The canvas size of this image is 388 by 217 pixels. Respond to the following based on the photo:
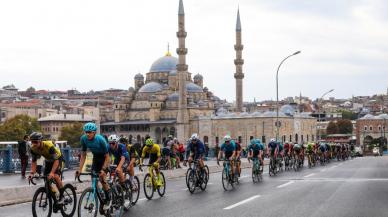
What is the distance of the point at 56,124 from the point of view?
473 feet

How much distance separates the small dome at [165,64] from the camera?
14700 cm

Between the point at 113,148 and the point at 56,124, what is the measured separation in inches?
5250

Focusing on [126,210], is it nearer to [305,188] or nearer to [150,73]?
[305,188]

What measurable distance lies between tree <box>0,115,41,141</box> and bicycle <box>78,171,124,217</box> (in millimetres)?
92478

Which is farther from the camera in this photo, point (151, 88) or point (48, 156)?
point (151, 88)

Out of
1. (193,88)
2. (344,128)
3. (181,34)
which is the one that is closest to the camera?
(181,34)

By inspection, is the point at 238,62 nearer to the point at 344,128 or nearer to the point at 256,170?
the point at 344,128

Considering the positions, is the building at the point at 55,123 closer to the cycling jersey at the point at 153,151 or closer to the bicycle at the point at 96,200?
the cycling jersey at the point at 153,151

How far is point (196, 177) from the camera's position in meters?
18.2

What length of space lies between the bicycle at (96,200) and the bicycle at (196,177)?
5.80 meters

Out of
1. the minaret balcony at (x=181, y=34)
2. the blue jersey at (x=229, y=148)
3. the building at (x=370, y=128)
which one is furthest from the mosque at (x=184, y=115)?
the blue jersey at (x=229, y=148)

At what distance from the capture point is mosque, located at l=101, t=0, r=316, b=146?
122m

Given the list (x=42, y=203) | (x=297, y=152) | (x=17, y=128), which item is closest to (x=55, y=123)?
(x=17, y=128)

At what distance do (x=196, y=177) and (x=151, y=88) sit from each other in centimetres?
12482
